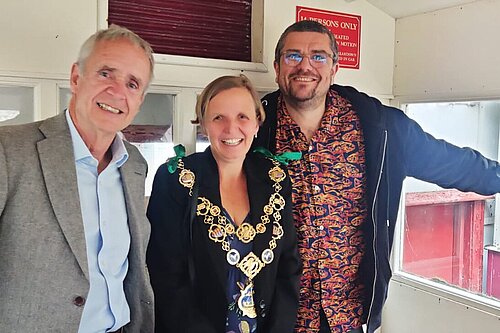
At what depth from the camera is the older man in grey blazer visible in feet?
4.01

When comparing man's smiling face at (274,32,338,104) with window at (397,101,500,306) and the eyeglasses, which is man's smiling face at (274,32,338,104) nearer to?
the eyeglasses

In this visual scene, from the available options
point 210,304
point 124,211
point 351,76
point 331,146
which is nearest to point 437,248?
point 351,76

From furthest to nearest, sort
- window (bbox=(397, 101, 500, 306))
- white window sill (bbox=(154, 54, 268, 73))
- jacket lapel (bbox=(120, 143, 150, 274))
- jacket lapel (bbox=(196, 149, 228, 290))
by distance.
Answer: window (bbox=(397, 101, 500, 306))
white window sill (bbox=(154, 54, 268, 73))
jacket lapel (bbox=(196, 149, 228, 290))
jacket lapel (bbox=(120, 143, 150, 274))

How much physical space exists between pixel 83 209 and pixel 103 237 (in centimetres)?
9

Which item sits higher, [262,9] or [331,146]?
[262,9]

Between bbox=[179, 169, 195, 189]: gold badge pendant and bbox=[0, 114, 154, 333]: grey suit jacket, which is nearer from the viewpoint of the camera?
bbox=[0, 114, 154, 333]: grey suit jacket

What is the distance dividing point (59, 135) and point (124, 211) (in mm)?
290

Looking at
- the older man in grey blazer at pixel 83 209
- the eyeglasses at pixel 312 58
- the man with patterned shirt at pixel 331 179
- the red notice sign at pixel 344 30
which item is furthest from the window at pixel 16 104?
the red notice sign at pixel 344 30

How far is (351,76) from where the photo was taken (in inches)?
106

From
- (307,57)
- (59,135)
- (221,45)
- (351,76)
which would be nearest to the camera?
(59,135)

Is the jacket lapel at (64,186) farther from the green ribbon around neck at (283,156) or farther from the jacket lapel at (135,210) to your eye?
the green ribbon around neck at (283,156)

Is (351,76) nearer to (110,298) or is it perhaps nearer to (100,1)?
(100,1)

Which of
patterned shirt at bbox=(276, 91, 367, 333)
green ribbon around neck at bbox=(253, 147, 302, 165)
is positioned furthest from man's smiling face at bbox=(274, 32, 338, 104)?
green ribbon around neck at bbox=(253, 147, 302, 165)

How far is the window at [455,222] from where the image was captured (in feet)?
Result: 8.36
